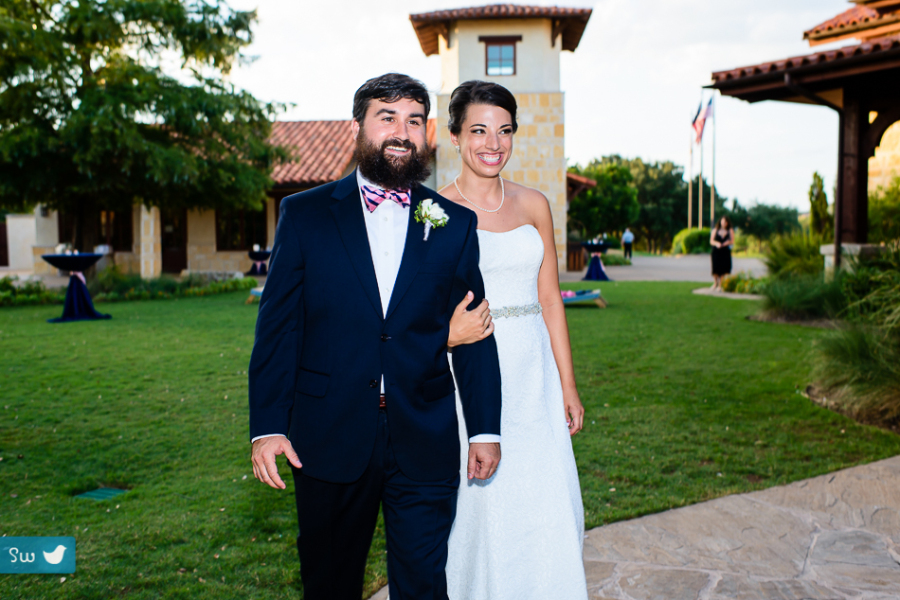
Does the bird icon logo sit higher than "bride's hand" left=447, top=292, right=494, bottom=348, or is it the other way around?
"bride's hand" left=447, top=292, right=494, bottom=348

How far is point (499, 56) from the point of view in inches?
920

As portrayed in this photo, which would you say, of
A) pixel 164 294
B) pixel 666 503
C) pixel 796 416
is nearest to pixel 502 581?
pixel 666 503

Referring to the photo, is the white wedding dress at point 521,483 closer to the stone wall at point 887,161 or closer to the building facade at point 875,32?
the building facade at point 875,32

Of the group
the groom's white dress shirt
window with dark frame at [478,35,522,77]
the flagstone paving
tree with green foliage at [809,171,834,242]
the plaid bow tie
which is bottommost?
the flagstone paving

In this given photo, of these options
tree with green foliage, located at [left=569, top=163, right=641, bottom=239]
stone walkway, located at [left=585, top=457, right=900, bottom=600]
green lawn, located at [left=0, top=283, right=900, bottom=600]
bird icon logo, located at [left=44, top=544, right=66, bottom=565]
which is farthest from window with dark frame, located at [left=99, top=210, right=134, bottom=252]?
stone walkway, located at [left=585, top=457, right=900, bottom=600]

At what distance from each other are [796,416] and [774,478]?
1786 millimetres

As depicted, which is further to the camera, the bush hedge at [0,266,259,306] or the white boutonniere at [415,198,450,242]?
the bush hedge at [0,266,259,306]

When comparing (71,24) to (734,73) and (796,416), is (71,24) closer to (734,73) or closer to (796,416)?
(734,73)

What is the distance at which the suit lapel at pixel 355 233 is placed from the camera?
2115 millimetres

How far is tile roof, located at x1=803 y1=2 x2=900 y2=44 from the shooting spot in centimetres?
1460

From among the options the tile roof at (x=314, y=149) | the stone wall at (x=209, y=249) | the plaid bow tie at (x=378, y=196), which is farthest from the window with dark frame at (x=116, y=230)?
the plaid bow tie at (x=378, y=196)

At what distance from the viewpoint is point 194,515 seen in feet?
13.0

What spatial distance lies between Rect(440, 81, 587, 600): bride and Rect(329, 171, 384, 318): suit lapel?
718 mm

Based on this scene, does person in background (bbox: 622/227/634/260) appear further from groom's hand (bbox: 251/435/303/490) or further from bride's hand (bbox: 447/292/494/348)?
groom's hand (bbox: 251/435/303/490)
